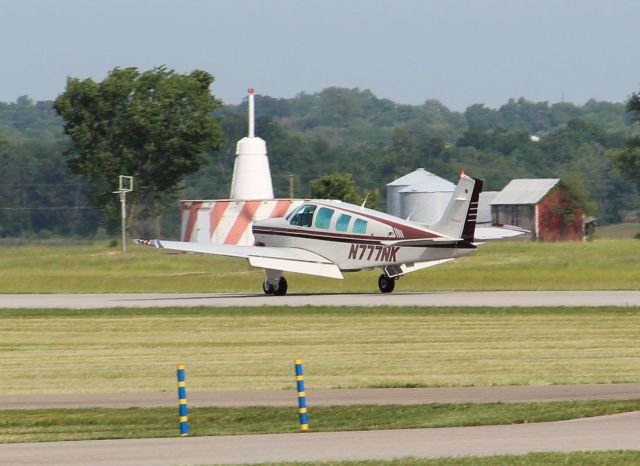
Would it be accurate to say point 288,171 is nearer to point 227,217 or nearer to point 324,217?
point 227,217

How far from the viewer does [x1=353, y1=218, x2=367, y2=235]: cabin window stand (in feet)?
126

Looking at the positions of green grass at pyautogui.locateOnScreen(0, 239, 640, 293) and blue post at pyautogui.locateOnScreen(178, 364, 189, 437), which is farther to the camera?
green grass at pyautogui.locateOnScreen(0, 239, 640, 293)

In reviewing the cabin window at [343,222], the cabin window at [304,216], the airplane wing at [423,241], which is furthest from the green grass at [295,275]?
the airplane wing at [423,241]

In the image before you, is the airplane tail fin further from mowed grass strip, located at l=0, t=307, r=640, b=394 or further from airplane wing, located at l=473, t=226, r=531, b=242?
mowed grass strip, located at l=0, t=307, r=640, b=394

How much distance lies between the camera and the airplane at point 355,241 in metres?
36.7

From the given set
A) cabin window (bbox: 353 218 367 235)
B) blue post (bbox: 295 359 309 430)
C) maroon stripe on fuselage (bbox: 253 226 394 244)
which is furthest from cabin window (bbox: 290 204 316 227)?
blue post (bbox: 295 359 309 430)

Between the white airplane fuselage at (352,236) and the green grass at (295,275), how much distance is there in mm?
3356

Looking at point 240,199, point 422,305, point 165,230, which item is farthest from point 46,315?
point 165,230

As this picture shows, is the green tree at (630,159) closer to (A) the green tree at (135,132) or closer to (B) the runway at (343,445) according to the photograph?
(A) the green tree at (135,132)

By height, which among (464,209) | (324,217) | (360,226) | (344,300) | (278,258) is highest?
(464,209)

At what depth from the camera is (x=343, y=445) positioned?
50.5 feet

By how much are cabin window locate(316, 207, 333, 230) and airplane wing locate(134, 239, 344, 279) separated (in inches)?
35.5

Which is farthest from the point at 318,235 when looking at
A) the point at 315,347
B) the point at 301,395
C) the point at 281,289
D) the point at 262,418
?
the point at 301,395

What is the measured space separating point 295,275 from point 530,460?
33151 mm
